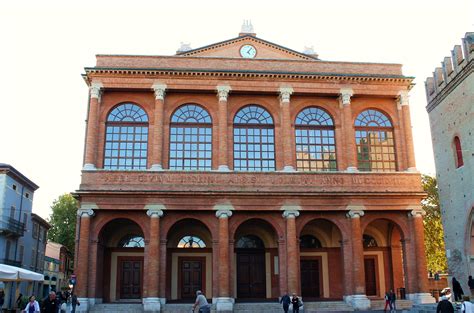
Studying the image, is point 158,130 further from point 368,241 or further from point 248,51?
point 368,241

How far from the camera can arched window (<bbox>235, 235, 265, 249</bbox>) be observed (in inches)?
1170

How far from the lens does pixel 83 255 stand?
1014 inches

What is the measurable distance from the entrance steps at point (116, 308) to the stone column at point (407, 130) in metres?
16.9

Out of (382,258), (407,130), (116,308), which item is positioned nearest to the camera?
(116,308)

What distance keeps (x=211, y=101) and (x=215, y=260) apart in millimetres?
9157

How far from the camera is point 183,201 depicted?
26.8 metres

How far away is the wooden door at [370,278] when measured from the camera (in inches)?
1173

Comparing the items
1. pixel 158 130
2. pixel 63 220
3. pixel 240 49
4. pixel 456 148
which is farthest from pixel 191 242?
pixel 63 220

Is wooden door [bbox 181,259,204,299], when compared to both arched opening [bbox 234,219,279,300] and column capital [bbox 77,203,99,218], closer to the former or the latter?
arched opening [bbox 234,219,279,300]

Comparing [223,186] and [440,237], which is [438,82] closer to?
[223,186]

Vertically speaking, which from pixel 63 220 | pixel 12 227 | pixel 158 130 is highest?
pixel 158 130

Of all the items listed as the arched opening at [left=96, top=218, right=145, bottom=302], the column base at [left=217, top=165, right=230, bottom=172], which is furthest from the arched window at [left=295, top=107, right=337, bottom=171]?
the arched opening at [left=96, top=218, right=145, bottom=302]

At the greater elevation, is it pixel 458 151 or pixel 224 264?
pixel 458 151

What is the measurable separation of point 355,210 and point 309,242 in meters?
4.35
